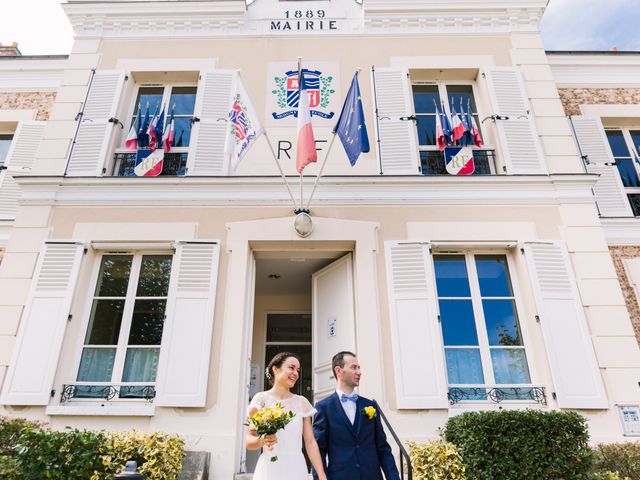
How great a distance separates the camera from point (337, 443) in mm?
3180

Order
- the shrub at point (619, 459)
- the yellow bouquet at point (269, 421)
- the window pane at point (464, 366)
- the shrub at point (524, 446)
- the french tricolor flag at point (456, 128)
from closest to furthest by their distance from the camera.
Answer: the yellow bouquet at point (269, 421) → the shrub at point (524, 446) → the shrub at point (619, 459) → the window pane at point (464, 366) → the french tricolor flag at point (456, 128)

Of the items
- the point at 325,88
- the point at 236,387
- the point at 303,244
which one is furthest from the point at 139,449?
the point at 325,88

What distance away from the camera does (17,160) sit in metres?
7.31

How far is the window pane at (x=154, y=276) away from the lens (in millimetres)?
5719

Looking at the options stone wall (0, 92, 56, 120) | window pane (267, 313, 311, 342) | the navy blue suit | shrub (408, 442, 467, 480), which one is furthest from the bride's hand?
stone wall (0, 92, 56, 120)

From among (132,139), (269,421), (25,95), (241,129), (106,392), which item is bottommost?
(269,421)

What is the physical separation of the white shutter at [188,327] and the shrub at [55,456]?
39.8 inches

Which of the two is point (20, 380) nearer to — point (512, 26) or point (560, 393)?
A: point (560, 393)

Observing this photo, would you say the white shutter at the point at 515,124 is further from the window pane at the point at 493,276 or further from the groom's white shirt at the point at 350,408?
the groom's white shirt at the point at 350,408

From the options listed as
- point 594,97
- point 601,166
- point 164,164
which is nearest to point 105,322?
point 164,164

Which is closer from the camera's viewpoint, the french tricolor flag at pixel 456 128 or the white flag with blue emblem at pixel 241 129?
the white flag with blue emblem at pixel 241 129

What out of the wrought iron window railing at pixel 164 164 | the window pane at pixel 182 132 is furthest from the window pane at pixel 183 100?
the wrought iron window railing at pixel 164 164

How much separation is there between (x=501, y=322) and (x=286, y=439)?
12.0ft

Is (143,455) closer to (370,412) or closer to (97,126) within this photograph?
(370,412)
